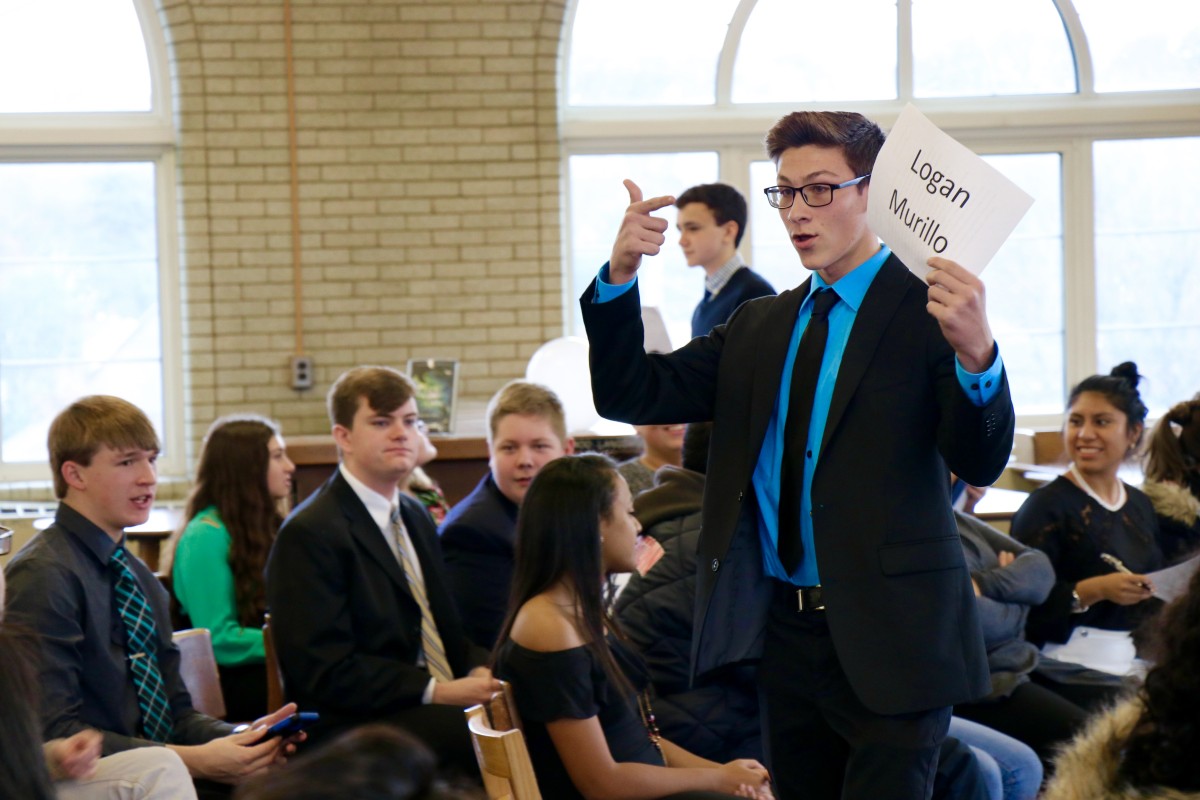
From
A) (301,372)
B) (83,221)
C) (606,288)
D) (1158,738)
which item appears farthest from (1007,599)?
(83,221)

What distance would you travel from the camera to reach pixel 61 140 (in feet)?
20.6

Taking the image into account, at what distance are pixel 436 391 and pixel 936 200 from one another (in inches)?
175

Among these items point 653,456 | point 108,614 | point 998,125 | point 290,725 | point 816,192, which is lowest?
point 290,725

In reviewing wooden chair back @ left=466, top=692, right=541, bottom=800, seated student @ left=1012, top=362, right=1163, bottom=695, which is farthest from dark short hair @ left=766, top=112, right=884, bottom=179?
seated student @ left=1012, top=362, right=1163, bottom=695

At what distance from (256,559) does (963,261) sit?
2425 millimetres

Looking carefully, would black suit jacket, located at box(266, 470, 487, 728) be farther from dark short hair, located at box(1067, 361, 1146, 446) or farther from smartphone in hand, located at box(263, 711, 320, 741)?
dark short hair, located at box(1067, 361, 1146, 446)

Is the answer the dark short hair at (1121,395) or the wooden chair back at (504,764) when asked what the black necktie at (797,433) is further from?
the dark short hair at (1121,395)

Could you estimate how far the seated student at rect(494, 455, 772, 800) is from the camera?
2.32 metres

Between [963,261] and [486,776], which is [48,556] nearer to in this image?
[486,776]

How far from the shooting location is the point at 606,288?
1.86 meters

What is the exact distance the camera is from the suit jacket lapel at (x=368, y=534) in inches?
116

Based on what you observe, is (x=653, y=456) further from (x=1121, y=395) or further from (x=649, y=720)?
(x=1121, y=395)

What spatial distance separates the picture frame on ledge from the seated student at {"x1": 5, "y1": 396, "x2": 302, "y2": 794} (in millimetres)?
3080

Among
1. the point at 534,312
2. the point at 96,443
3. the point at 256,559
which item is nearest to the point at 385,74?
the point at 534,312
